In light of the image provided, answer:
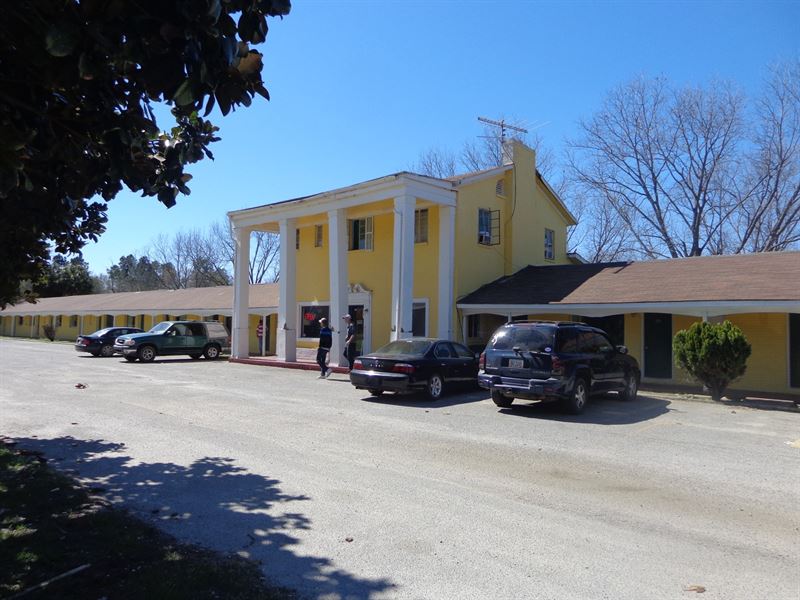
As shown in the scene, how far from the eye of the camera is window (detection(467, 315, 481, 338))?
73.2 ft

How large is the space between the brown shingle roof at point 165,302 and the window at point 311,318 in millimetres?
3513

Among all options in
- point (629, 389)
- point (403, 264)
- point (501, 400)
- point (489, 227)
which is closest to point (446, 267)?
point (403, 264)

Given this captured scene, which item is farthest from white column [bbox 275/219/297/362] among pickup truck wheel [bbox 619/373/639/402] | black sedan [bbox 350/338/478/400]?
pickup truck wheel [bbox 619/373/639/402]

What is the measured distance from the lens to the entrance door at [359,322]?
2433 centimetres

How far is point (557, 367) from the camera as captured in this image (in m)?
11.6

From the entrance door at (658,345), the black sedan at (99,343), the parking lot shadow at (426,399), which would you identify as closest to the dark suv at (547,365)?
the parking lot shadow at (426,399)

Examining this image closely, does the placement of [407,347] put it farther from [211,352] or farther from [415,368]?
[211,352]

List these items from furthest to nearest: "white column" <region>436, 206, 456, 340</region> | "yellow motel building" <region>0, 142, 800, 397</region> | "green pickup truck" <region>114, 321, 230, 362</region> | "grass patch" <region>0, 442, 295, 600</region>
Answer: "green pickup truck" <region>114, 321, 230, 362</region>, "white column" <region>436, 206, 456, 340</region>, "yellow motel building" <region>0, 142, 800, 397</region>, "grass patch" <region>0, 442, 295, 600</region>

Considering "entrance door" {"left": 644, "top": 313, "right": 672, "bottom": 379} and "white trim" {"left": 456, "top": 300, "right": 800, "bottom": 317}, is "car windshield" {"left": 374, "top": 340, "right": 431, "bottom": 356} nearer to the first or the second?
"white trim" {"left": 456, "top": 300, "right": 800, "bottom": 317}

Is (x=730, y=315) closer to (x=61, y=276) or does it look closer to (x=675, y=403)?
(x=675, y=403)

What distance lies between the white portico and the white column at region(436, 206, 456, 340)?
1.4 inches

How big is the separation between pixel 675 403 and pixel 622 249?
25.4 m

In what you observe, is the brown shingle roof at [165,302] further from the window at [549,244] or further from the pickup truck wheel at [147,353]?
the window at [549,244]

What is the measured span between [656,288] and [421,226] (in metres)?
8.62
